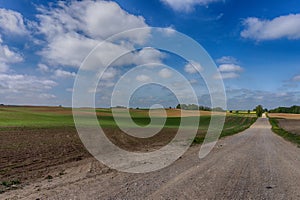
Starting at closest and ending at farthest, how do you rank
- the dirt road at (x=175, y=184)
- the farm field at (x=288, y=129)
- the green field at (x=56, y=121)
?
the dirt road at (x=175, y=184) → the farm field at (x=288, y=129) → the green field at (x=56, y=121)

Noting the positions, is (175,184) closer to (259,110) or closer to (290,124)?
(290,124)

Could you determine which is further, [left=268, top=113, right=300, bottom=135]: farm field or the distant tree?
the distant tree

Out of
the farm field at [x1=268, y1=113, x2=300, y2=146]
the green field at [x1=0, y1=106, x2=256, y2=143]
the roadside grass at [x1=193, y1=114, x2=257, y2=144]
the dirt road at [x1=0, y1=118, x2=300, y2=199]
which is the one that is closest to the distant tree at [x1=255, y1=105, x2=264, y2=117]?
the farm field at [x1=268, y1=113, x2=300, y2=146]

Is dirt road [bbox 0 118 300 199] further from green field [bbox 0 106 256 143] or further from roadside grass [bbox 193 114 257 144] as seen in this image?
green field [bbox 0 106 256 143]

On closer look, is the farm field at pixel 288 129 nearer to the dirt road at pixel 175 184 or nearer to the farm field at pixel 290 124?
the farm field at pixel 290 124

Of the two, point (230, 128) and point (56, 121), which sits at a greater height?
point (56, 121)

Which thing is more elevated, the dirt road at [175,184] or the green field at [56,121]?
the green field at [56,121]

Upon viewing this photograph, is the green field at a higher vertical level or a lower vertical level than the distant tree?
lower

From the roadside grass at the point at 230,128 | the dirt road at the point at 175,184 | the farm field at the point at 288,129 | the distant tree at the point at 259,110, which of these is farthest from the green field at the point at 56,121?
the distant tree at the point at 259,110

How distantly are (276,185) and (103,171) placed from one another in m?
5.43

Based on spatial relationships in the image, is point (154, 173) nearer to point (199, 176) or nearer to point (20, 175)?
point (199, 176)

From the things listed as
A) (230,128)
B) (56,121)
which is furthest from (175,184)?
(230,128)

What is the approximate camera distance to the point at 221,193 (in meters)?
6.78

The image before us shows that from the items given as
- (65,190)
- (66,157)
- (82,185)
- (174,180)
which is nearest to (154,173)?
(174,180)
